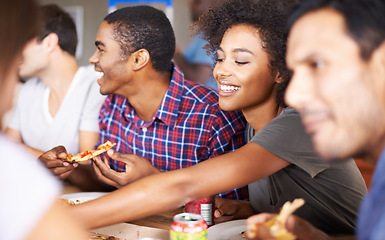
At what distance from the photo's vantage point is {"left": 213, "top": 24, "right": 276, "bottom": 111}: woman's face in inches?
58.3

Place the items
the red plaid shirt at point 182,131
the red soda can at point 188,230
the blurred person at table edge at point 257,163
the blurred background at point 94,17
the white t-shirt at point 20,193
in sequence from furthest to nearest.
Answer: the blurred background at point 94,17 → the red plaid shirt at point 182,131 → the blurred person at table edge at point 257,163 → the red soda can at point 188,230 → the white t-shirt at point 20,193

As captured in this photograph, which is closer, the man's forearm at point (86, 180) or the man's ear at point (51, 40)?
the man's forearm at point (86, 180)

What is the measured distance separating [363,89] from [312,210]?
738mm

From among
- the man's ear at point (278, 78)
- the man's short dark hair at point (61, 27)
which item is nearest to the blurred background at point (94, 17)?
the man's short dark hair at point (61, 27)

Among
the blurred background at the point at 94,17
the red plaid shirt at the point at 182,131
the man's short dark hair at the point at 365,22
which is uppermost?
the blurred background at the point at 94,17

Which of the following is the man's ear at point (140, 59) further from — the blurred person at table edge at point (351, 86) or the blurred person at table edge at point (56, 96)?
the blurred person at table edge at point (351, 86)

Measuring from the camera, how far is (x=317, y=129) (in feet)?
2.58

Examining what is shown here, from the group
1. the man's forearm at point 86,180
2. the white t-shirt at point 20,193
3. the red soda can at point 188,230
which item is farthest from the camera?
the man's forearm at point 86,180

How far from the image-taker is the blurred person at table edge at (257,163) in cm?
115

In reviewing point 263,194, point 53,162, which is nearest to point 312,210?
point 263,194

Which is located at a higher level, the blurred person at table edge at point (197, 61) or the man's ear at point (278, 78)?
the blurred person at table edge at point (197, 61)

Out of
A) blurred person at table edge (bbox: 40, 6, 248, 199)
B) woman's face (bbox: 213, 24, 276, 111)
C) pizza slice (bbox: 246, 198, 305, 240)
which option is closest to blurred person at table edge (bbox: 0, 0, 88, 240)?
pizza slice (bbox: 246, 198, 305, 240)

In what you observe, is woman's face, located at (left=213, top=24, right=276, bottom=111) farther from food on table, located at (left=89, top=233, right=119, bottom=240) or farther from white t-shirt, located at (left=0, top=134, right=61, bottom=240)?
white t-shirt, located at (left=0, top=134, right=61, bottom=240)

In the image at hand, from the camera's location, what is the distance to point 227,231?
1268mm
